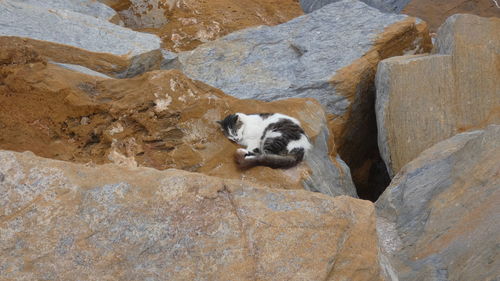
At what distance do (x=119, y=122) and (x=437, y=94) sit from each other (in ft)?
13.8

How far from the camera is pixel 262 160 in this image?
5785mm

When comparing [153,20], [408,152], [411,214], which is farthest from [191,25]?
[411,214]

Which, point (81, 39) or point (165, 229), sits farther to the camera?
point (81, 39)

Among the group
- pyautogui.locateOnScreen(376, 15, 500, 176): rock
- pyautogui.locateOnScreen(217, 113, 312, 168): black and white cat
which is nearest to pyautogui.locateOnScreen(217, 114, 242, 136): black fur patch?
pyautogui.locateOnScreen(217, 113, 312, 168): black and white cat

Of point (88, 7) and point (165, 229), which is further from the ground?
point (165, 229)

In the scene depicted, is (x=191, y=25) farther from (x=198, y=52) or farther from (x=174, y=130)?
(x=174, y=130)


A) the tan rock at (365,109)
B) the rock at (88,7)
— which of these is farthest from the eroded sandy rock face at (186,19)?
the tan rock at (365,109)

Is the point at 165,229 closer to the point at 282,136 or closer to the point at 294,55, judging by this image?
the point at 282,136

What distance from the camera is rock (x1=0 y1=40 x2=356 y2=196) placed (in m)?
5.64

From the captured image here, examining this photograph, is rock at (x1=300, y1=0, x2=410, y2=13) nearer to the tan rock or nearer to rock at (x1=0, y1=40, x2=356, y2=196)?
the tan rock

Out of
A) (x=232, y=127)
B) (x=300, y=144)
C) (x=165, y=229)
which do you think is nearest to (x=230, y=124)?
(x=232, y=127)

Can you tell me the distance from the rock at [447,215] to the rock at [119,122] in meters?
0.85

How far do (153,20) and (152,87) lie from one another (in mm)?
5254

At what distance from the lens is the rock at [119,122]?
5637 mm
